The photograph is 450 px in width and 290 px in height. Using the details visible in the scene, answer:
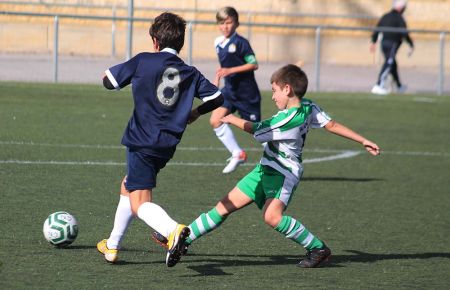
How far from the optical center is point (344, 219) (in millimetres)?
9695

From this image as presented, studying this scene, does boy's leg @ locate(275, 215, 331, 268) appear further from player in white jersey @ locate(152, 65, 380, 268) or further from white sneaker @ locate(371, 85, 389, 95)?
white sneaker @ locate(371, 85, 389, 95)

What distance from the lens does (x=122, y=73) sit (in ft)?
23.3

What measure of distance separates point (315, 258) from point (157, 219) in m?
1.22

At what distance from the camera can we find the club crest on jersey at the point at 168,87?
7078mm

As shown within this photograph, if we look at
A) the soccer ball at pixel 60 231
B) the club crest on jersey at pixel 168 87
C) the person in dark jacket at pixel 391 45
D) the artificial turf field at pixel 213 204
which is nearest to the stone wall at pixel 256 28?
the person in dark jacket at pixel 391 45

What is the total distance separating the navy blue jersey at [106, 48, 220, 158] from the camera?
7055 mm

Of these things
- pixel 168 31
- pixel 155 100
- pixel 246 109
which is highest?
pixel 168 31

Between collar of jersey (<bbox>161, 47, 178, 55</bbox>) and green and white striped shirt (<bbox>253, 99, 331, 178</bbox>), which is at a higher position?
collar of jersey (<bbox>161, 47, 178, 55</bbox>)

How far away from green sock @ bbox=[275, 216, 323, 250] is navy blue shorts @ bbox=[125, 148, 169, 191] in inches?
37.6

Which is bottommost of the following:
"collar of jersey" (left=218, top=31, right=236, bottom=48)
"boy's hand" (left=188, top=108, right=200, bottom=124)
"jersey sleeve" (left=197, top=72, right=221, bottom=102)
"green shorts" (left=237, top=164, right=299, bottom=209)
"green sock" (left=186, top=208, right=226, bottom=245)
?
"green sock" (left=186, top=208, right=226, bottom=245)

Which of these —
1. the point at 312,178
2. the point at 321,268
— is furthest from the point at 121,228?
the point at 312,178

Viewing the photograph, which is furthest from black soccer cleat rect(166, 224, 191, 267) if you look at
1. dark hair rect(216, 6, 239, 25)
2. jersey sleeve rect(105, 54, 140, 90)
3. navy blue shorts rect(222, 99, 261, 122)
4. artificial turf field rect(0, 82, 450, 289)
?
navy blue shorts rect(222, 99, 261, 122)

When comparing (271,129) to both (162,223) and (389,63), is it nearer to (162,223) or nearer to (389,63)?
(162,223)

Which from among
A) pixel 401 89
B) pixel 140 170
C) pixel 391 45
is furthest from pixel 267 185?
pixel 401 89
